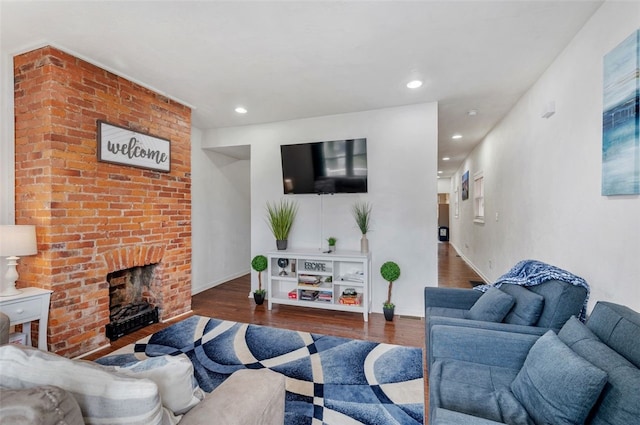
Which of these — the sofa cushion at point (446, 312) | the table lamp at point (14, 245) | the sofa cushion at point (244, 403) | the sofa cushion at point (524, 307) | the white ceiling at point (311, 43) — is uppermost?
the white ceiling at point (311, 43)

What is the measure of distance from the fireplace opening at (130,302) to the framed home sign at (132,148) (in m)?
1.22

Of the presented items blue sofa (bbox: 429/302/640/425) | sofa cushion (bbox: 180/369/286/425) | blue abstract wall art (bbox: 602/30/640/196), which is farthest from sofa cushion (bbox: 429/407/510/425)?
blue abstract wall art (bbox: 602/30/640/196)

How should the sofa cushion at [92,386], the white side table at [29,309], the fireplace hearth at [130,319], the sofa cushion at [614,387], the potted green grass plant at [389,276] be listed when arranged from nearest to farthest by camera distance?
the sofa cushion at [92,386] < the sofa cushion at [614,387] < the white side table at [29,309] < the fireplace hearth at [130,319] < the potted green grass plant at [389,276]

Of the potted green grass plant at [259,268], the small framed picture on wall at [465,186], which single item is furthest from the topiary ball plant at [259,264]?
the small framed picture on wall at [465,186]

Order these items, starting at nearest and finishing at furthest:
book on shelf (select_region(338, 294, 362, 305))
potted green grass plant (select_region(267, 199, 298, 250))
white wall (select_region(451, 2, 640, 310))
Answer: white wall (select_region(451, 2, 640, 310)) < book on shelf (select_region(338, 294, 362, 305)) < potted green grass plant (select_region(267, 199, 298, 250))

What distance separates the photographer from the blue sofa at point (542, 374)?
1024 mm

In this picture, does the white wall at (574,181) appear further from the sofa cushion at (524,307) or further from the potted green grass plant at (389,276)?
the potted green grass plant at (389,276)

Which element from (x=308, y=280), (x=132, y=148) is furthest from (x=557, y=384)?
(x=132, y=148)

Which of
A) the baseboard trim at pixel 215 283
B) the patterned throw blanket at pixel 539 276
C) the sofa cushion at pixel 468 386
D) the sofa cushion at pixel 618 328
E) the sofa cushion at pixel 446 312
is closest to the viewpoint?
the sofa cushion at pixel 618 328

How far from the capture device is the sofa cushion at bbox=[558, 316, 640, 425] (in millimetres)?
961

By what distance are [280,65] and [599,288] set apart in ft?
9.63

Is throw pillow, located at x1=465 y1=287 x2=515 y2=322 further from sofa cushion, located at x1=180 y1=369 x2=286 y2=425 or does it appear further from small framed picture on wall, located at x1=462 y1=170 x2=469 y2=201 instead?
small framed picture on wall, located at x1=462 y1=170 x2=469 y2=201

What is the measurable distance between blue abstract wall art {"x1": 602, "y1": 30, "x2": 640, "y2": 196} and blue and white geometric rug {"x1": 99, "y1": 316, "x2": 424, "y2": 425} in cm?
181

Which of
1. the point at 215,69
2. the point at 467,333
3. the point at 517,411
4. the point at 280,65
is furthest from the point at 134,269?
the point at 517,411
